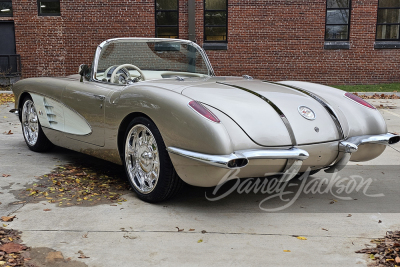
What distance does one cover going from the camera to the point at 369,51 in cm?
1532

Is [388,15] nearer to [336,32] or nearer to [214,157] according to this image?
[336,32]

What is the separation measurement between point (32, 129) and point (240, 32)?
1052 cm

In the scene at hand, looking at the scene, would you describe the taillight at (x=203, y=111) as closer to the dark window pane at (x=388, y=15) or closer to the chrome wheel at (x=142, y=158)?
the chrome wheel at (x=142, y=158)

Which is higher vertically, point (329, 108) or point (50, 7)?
point (50, 7)

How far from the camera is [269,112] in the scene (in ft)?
11.3

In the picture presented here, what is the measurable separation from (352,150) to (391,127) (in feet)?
14.4

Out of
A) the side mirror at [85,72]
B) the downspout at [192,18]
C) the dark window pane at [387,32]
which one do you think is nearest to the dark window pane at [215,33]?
the downspout at [192,18]

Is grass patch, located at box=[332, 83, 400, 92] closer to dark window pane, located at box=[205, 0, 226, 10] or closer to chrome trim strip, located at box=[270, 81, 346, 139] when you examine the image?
dark window pane, located at box=[205, 0, 226, 10]

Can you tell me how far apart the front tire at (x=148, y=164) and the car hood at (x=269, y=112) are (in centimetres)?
46

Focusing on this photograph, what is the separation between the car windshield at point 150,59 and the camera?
15.6 ft

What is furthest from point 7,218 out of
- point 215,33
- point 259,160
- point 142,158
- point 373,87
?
point 373,87

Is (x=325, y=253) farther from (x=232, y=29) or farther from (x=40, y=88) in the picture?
(x=232, y=29)

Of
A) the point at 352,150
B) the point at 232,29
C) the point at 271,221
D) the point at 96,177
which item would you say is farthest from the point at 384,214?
the point at 232,29

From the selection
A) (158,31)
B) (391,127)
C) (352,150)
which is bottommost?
(391,127)
